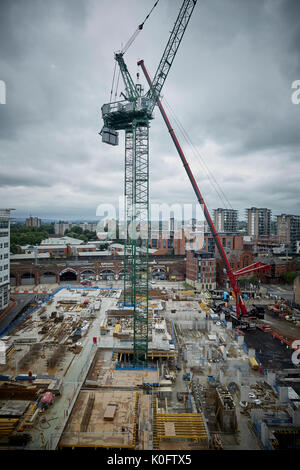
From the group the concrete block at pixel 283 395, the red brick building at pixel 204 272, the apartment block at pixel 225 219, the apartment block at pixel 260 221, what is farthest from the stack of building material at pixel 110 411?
the apartment block at pixel 260 221

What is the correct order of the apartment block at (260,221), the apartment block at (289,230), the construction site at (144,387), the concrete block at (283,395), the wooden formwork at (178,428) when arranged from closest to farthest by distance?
1. the wooden formwork at (178,428)
2. the construction site at (144,387)
3. the concrete block at (283,395)
4. the apartment block at (289,230)
5. the apartment block at (260,221)

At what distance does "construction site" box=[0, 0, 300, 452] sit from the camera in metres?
7.14

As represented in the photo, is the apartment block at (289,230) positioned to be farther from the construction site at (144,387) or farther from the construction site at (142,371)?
the construction site at (144,387)

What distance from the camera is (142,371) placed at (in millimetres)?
10672

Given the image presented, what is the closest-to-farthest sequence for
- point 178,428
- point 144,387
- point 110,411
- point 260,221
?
point 178,428 < point 110,411 < point 144,387 < point 260,221

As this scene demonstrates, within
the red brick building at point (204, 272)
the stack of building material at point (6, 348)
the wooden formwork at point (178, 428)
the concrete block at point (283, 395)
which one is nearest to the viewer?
the wooden formwork at point (178, 428)

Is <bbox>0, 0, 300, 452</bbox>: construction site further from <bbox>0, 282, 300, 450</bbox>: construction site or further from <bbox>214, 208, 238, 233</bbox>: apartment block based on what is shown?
<bbox>214, 208, 238, 233</bbox>: apartment block

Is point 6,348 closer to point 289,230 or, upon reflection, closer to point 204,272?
point 204,272

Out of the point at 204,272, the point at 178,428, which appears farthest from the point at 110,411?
the point at 204,272

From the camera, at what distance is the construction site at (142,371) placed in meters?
7.14

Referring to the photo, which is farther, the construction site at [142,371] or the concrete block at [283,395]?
the concrete block at [283,395]

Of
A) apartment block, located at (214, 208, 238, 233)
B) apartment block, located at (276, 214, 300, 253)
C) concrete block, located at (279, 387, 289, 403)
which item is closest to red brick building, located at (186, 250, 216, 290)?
concrete block, located at (279, 387, 289, 403)

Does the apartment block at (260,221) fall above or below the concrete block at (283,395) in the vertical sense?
above
